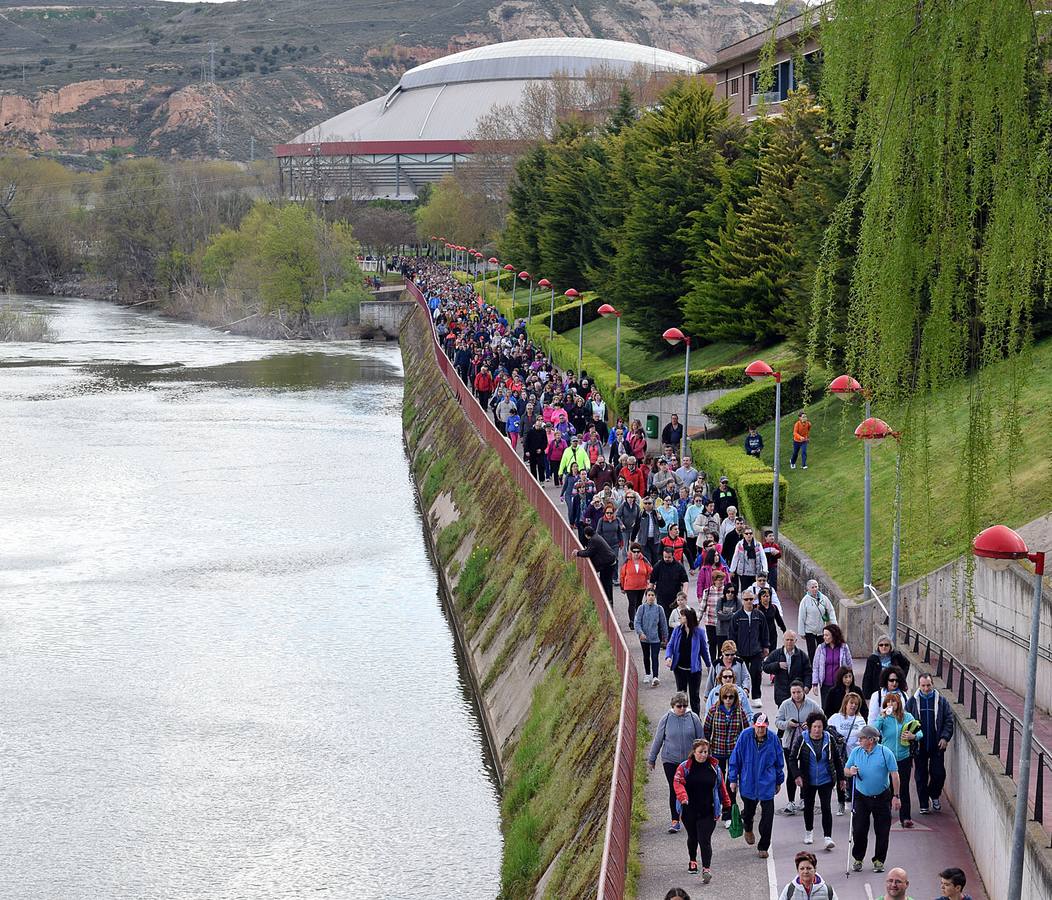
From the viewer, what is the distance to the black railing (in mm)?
11586

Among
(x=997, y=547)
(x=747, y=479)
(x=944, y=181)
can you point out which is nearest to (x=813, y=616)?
(x=997, y=547)

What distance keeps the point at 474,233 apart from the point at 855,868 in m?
90.9

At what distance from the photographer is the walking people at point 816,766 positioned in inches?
A: 484

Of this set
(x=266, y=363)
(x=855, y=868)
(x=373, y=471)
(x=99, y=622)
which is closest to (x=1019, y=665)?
(x=855, y=868)

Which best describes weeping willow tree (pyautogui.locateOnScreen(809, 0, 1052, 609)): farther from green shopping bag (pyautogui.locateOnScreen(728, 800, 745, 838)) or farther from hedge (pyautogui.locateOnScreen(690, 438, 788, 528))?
hedge (pyautogui.locateOnScreen(690, 438, 788, 528))

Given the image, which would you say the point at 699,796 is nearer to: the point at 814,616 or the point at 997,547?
the point at 997,547

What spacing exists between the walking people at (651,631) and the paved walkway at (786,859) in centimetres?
274

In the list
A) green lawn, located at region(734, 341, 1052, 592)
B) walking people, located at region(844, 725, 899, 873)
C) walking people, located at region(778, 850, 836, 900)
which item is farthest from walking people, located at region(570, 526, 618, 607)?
walking people, located at region(778, 850, 836, 900)

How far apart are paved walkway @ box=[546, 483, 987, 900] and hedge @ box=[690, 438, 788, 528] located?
11.1 meters

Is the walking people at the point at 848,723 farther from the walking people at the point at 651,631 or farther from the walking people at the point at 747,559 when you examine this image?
the walking people at the point at 747,559

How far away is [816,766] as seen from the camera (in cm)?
1240

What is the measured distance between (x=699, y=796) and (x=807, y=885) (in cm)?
240

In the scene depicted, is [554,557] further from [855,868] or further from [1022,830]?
[1022,830]

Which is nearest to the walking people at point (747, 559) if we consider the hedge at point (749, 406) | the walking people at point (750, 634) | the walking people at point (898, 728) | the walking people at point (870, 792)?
the walking people at point (750, 634)
